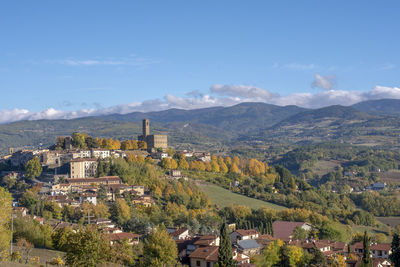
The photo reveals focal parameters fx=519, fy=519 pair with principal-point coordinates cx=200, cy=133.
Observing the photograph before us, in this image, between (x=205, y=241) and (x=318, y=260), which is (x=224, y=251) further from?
(x=318, y=260)

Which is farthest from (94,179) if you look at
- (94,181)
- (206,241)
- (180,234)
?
(206,241)

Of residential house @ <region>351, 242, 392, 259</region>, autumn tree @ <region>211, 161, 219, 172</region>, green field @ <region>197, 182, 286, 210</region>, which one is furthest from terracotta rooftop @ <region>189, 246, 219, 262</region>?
autumn tree @ <region>211, 161, 219, 172</region>

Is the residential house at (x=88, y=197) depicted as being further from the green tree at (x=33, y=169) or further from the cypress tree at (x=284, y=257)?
the cypress tree at (x=284, y=257)

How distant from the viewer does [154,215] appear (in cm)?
7406

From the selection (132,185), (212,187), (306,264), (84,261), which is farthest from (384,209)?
(84,261)

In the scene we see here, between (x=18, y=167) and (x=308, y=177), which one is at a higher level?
(x=18, y=167)

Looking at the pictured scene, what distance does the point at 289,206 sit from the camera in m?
98.8

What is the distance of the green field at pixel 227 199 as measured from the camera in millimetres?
95812

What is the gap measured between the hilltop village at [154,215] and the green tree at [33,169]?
18 cm

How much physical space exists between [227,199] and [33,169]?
35613 millimetres

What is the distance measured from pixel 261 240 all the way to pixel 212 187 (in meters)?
45.8

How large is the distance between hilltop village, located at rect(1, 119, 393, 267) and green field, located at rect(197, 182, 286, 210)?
2557 mm

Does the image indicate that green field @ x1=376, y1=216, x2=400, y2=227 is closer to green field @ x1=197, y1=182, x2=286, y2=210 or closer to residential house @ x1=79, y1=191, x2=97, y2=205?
green field @ x1=197, y1=182, x2=286, y2=210

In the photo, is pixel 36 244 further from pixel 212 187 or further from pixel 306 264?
pixel 212 187
